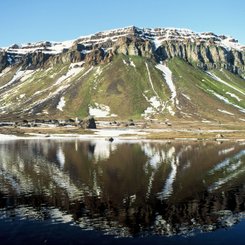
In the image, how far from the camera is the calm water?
50844 millimetres

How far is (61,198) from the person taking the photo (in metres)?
69.1

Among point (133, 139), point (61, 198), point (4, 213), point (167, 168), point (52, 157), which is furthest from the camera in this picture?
point (133, 139)

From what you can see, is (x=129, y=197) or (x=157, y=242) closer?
(x=157, y=242)

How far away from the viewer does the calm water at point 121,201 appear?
167 ft

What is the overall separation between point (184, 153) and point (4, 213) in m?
86.8

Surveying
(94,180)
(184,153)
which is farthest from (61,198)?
(184,153)

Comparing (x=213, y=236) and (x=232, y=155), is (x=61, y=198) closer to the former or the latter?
(x=213, y=236)

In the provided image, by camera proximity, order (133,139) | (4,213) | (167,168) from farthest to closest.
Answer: (133,139)
(167,168)
(4,213)

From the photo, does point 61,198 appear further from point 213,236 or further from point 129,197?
point 213,236

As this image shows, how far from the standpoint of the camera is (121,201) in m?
67.1

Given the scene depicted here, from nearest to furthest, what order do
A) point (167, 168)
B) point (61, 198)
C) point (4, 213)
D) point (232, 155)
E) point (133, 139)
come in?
point (4, 213) → point (61, 198) → point (167, 168) → point (232, 155) → point (133, 139)

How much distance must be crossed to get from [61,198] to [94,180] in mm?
17042

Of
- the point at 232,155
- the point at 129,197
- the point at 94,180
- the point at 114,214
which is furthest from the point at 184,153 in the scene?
the point at 114,214

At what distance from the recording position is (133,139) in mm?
196500
